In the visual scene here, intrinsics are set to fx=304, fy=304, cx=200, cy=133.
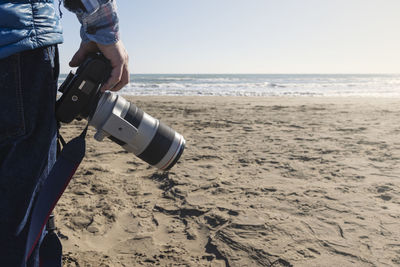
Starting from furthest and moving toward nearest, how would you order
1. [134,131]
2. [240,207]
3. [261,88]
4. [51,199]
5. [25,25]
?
[261,88]
[240,207]
[134,131]
[51,199]
[25,25]

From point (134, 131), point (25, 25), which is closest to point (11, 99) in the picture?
point (25, 25)

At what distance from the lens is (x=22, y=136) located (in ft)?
2.88

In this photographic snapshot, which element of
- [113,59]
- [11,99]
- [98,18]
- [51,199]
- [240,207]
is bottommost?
[240,207]

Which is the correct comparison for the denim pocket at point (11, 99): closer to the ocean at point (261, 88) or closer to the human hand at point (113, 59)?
the human hand at point (113, 59)

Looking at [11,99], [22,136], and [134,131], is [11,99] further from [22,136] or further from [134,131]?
[134,131]

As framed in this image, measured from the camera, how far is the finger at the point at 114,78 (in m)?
1.03

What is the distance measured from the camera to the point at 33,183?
928 millimetres

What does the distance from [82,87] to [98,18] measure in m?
0.23

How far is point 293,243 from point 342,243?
10.4 inches

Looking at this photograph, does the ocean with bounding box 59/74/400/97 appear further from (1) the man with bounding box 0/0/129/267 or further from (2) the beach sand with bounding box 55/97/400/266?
(1) the man with bounding box 0/0/129/267

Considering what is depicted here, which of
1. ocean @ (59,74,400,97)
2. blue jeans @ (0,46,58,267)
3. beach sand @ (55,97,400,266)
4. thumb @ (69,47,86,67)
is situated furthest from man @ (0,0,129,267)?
ocean @ (59,74,400,97)

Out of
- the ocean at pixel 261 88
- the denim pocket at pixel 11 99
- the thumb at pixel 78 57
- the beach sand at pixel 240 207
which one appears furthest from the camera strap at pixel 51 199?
the ocean at pixel 261 88

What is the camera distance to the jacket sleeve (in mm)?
944

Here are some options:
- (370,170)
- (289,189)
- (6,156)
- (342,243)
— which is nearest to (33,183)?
(6,156)
